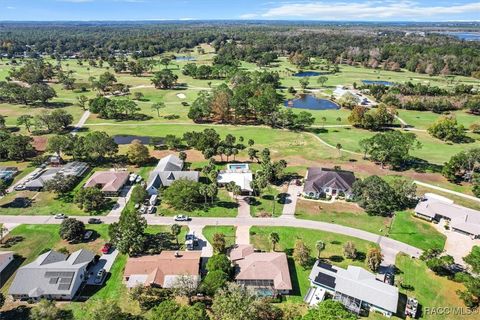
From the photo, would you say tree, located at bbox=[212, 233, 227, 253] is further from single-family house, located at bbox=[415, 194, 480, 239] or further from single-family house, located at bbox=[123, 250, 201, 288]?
single-family house, located at bbox=[415, 194, 480, 239]

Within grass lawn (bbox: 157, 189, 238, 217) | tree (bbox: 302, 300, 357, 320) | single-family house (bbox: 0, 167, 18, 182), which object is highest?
tree (bbox: 302, 300, 357, 320)

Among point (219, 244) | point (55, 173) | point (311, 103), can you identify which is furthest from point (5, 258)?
point (311, 103)

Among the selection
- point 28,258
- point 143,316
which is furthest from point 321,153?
point 28,258

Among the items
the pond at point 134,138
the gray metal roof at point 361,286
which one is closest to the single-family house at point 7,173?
the pond at point 134,138

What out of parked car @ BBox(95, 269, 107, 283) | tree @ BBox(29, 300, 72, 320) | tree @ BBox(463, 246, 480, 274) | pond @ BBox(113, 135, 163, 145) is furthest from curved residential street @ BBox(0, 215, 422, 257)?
pond @ BBox(113, 135, 163, 145)

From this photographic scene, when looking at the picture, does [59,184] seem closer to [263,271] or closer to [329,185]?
[263,271]

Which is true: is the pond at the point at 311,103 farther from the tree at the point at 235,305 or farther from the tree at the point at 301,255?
the tree at the point at 235,305
